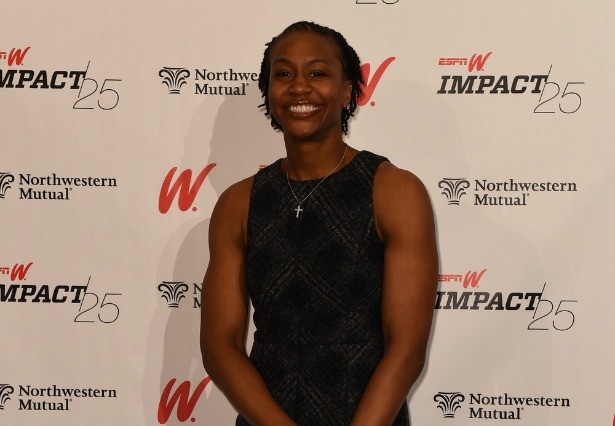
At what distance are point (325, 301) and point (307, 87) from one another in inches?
20.7

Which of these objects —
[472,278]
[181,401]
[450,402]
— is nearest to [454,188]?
[472,278]

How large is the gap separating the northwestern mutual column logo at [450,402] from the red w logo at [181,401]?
755 millimetres

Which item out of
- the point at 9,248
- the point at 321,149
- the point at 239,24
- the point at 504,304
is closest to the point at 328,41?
the point at 321,149

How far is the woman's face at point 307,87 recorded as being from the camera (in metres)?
2.26

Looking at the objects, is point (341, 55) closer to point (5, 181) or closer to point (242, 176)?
point (242, 176)

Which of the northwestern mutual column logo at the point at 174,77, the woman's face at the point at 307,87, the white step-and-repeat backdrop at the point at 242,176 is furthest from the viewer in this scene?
the northwestern mutual column logo at the point at 174,77

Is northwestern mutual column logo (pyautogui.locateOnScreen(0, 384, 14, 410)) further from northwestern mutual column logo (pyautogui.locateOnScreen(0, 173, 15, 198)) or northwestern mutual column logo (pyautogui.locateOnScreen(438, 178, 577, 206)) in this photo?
northwestern mutual column logo (pyautogui.locateOnScreen(438, 178, 577, 206))

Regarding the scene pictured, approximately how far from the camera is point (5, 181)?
117 inches

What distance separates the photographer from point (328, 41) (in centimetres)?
233

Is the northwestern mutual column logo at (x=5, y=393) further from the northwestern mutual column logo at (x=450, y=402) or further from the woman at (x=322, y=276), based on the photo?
the northwestern mutual column logo at (x=450, y=402)

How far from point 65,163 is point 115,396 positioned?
0.77 metres

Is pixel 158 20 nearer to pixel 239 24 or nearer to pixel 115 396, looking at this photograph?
pixel 239 24

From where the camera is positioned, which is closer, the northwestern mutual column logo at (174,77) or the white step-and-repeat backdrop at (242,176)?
the white step-and-repeat backdrop at (242,176)

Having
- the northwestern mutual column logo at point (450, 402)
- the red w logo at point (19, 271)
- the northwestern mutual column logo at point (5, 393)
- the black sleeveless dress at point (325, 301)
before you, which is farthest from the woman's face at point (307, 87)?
the northwestern mutual column logo at point (5, 393)
